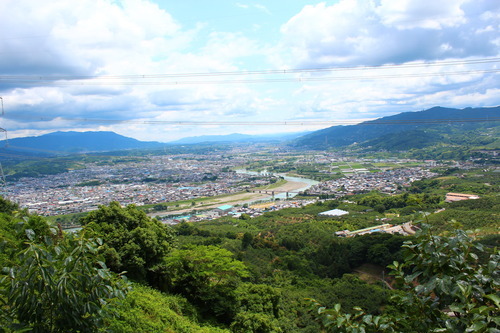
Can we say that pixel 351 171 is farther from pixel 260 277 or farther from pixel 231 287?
pixel 231 287

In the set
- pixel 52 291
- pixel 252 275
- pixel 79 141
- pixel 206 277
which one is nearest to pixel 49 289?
pixel 52 291

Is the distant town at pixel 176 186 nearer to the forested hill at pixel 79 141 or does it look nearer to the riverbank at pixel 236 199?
the riverbank at pixel 236 199

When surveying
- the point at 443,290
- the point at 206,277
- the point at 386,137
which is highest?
the point at 443,290

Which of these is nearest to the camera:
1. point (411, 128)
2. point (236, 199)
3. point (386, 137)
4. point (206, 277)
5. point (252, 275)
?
point (206, 277)

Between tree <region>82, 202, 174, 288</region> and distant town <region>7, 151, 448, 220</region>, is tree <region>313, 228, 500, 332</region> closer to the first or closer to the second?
tree <region>82, 202, 174, 288</region>

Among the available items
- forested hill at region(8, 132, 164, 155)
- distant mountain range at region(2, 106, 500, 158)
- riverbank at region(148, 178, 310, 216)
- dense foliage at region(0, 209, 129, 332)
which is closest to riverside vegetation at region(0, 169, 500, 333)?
dense foliage at region(0, 209, 129, 332)

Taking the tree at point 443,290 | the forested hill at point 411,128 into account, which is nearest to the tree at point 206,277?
the tree at point 443,290

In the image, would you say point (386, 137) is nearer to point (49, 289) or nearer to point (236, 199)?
point (236, 199)
